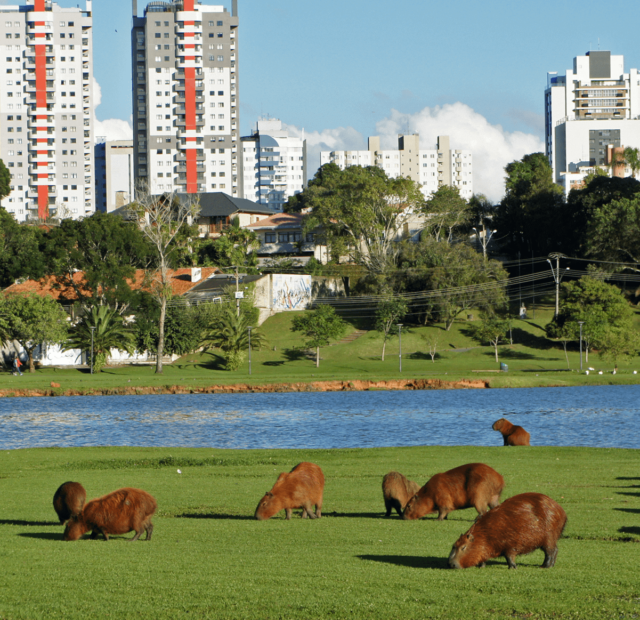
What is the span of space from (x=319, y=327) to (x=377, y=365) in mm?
7763

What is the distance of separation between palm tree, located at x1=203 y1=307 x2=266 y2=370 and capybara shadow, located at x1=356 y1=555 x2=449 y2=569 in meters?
67.6

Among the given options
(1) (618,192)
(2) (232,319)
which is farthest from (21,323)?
(1) (618,192)

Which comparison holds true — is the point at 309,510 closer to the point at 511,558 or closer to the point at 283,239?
the point at 511,558

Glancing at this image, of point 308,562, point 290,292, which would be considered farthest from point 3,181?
point 308,562

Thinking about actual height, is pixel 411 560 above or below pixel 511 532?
below

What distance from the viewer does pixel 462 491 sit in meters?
12.2

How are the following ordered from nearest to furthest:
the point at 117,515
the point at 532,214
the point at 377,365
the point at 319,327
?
1. the point at 117,515
2. the point at 377,365
3. the point at 319,327
4. the point at 532,214

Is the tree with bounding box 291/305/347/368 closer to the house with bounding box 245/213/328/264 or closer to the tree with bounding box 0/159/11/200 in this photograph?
the tree with bounding box 0/159/11/200

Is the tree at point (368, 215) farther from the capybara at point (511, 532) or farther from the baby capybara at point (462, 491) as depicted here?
the capybara at point (511, 532)

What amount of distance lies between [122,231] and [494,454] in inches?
2503

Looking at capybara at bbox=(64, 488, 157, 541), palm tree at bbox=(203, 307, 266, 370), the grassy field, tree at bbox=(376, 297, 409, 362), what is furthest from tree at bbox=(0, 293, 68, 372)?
Result: capybara at bbox=(64, 488, 157, 541)

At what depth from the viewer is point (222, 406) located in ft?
164

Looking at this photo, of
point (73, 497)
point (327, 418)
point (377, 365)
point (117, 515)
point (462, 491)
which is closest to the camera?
point (117, 515)

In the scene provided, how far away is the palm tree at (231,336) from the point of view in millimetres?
78188
